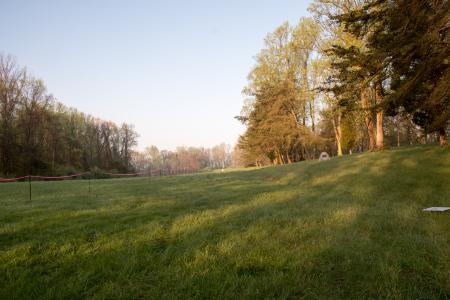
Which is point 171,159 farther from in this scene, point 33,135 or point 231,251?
point 231,251

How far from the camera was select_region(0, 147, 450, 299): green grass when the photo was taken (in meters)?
2.83

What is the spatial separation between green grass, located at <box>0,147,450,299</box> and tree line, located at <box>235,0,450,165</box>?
418 centimetres

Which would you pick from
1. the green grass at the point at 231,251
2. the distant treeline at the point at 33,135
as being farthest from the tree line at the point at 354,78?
the distant treeline at the point at 33,135

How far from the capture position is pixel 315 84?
28656 millimetres

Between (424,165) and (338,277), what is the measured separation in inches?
404

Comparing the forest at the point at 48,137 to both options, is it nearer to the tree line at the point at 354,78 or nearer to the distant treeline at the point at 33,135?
the distant treeline at the point at 33,135

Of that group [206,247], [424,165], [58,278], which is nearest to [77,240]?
[58,278]

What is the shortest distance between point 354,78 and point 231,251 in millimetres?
7437

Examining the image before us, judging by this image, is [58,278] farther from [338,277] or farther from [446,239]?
[446,239]

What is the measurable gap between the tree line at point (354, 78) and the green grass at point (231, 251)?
13.7 ft

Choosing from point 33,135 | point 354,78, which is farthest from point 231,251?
point 33,135

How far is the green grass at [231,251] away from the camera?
2834 millimetres

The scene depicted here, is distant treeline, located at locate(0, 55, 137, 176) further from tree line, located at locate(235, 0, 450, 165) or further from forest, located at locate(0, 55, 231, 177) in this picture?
tree line, located at locate(235, 0, 450, 165)

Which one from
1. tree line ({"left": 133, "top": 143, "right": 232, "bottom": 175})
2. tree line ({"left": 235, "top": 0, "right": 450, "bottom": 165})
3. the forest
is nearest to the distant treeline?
the forest
